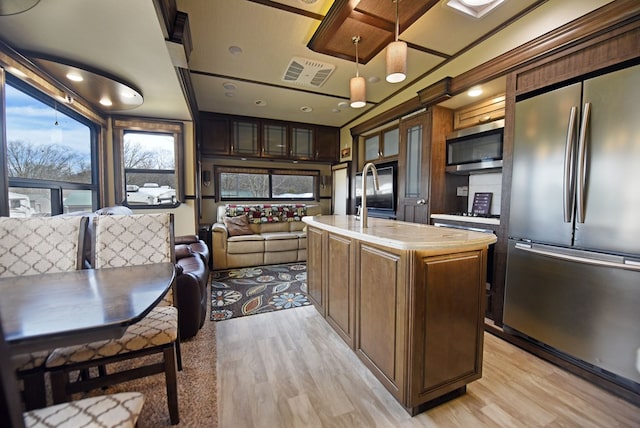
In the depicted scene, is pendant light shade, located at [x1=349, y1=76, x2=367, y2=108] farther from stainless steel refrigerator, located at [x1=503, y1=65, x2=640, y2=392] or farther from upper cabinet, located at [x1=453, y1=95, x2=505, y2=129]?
upper cabinet, located at [x1=453, y1=95, x2=505, y2=129]

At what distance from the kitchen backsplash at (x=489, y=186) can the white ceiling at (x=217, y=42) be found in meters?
0.88

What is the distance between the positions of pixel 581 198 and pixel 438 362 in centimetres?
→ 143

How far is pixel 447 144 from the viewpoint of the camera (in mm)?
2994

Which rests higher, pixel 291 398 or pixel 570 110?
pixel 570 110

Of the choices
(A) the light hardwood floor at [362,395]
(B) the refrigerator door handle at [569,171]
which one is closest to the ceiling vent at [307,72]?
(B) the refrigerator door handle at [569,171]

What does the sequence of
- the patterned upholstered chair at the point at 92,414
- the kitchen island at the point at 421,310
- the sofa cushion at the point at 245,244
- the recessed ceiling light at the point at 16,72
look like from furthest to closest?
1. the sofa cushion at the point at 245,244
2. the recessed ceiling light at the point at 16,72
3. the kitchen island at the point at 421,310
4. the patterned upholstered chair at the point at 92,414

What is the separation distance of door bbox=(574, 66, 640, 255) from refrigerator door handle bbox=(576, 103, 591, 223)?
12 mm

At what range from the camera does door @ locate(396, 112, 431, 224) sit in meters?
3.05

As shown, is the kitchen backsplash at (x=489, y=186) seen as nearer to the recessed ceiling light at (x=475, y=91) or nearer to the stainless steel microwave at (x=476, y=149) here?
the stainless steel microwave at (x=476, y=149)

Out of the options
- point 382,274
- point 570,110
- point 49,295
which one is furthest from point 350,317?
point 570,110

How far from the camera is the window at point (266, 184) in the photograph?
505 cm

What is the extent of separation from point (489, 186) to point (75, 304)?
3.45 meters

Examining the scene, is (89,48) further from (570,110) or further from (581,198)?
(581,198)

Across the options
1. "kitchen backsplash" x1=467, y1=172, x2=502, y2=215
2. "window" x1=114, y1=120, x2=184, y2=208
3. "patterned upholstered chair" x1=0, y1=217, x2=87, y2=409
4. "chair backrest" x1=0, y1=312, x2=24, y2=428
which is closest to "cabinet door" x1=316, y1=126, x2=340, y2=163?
"window" x1=114, y1=120, x2=184, y2=208
